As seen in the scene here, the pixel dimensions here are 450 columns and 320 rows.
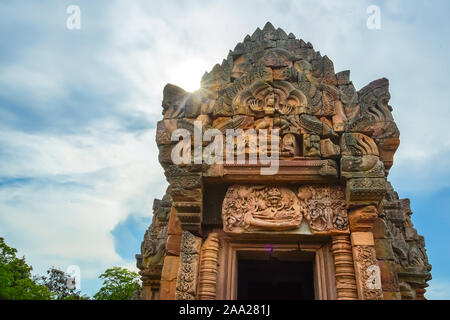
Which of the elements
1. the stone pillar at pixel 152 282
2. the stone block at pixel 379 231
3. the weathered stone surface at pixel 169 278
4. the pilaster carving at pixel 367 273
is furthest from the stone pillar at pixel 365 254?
the stone pillar at pixel 152 282

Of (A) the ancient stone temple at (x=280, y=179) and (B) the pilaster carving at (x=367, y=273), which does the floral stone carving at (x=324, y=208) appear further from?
(B) the pilaster carving at (x=367, y=273)

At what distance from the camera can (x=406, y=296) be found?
570 cm

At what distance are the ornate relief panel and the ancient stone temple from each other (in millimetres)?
14

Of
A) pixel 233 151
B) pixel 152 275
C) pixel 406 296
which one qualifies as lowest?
pixel 406 296

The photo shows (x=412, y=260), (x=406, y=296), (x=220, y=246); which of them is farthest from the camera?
(x=412, y=260)

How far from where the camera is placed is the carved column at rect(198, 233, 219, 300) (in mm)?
4370

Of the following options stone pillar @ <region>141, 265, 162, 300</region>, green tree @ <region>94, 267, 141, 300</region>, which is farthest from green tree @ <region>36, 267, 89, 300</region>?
stone pillar @ <region>141, 265, 162, 300</region>

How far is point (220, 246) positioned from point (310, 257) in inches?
56.0

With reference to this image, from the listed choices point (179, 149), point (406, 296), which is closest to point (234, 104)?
point (179, 149)

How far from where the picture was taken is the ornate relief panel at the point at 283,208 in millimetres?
4516

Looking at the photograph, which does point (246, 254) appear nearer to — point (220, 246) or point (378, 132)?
point (220, 246)

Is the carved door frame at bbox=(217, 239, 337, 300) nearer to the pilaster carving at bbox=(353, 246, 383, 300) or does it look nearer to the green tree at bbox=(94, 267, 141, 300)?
the pilaster carving at bbox=(353, 246, 383, 300)

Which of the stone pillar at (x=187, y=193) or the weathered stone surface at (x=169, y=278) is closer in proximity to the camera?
the stone pillar at (x=187, y=193)

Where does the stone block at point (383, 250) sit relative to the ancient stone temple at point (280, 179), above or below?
below
